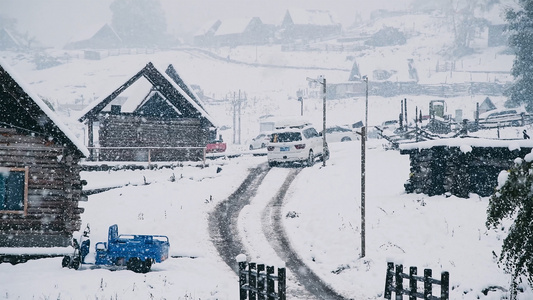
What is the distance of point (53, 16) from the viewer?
17275 cm

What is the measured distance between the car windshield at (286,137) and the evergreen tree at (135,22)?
299 ft

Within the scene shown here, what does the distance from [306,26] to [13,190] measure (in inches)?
3704

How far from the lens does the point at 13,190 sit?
1505 centimetres

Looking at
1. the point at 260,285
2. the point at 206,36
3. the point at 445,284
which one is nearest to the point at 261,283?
the point at 260,285

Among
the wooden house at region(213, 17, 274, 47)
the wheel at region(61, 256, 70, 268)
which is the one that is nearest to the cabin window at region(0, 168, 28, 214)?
the wheel at region(61, 256, 70, 268)

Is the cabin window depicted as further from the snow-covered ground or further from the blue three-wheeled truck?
the blue three-wheeled truck

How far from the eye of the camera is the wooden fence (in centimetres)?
872

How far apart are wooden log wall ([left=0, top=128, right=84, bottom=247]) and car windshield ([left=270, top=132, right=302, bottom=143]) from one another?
12094 mm

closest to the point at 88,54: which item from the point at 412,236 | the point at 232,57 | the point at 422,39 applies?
the point at 232,57

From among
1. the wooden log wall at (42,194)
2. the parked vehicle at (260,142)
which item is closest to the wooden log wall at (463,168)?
the wooden log wall at (42,194)

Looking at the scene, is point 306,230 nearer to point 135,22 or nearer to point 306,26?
point 306,26

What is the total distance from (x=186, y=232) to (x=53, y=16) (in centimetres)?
18408

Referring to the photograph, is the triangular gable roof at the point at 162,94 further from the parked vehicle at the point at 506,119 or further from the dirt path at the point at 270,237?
the parked vehicle at the point at 506,119

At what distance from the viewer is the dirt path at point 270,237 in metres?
11.1
